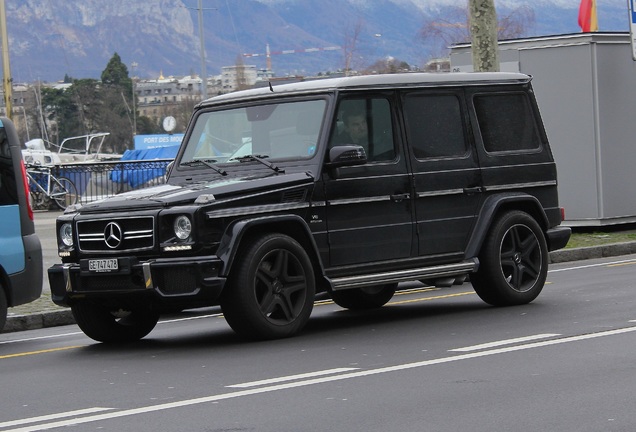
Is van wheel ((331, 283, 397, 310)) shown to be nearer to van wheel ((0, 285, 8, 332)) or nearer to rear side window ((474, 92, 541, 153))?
rear side window ((474, 92, 541, 153))

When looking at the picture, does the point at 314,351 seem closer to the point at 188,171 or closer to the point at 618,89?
the point at 188,171

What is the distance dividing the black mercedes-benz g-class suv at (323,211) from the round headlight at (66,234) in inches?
0.7

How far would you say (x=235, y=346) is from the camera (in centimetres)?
1141

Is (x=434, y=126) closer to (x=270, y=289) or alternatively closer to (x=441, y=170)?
(x=441, y=170)

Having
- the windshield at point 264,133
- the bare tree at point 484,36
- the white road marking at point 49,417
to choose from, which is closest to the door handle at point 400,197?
the windshield at point 264,133

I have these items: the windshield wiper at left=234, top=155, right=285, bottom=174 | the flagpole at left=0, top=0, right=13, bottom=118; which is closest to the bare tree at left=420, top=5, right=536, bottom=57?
the flagpole at left=0, top=0, right=13, bottom=118

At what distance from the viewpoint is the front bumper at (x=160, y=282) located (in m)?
11.1

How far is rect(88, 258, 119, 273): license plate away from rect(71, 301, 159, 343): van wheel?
0.63m

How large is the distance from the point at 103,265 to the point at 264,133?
2.05 m

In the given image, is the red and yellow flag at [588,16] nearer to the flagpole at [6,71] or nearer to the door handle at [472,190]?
the flagpole at [6,71]

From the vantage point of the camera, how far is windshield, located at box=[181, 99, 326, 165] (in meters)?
12.3

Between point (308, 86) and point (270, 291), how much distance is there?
6.95ft

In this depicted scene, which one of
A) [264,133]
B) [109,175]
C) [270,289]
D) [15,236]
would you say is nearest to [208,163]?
[264,133]

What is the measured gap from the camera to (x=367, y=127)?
1269cm
